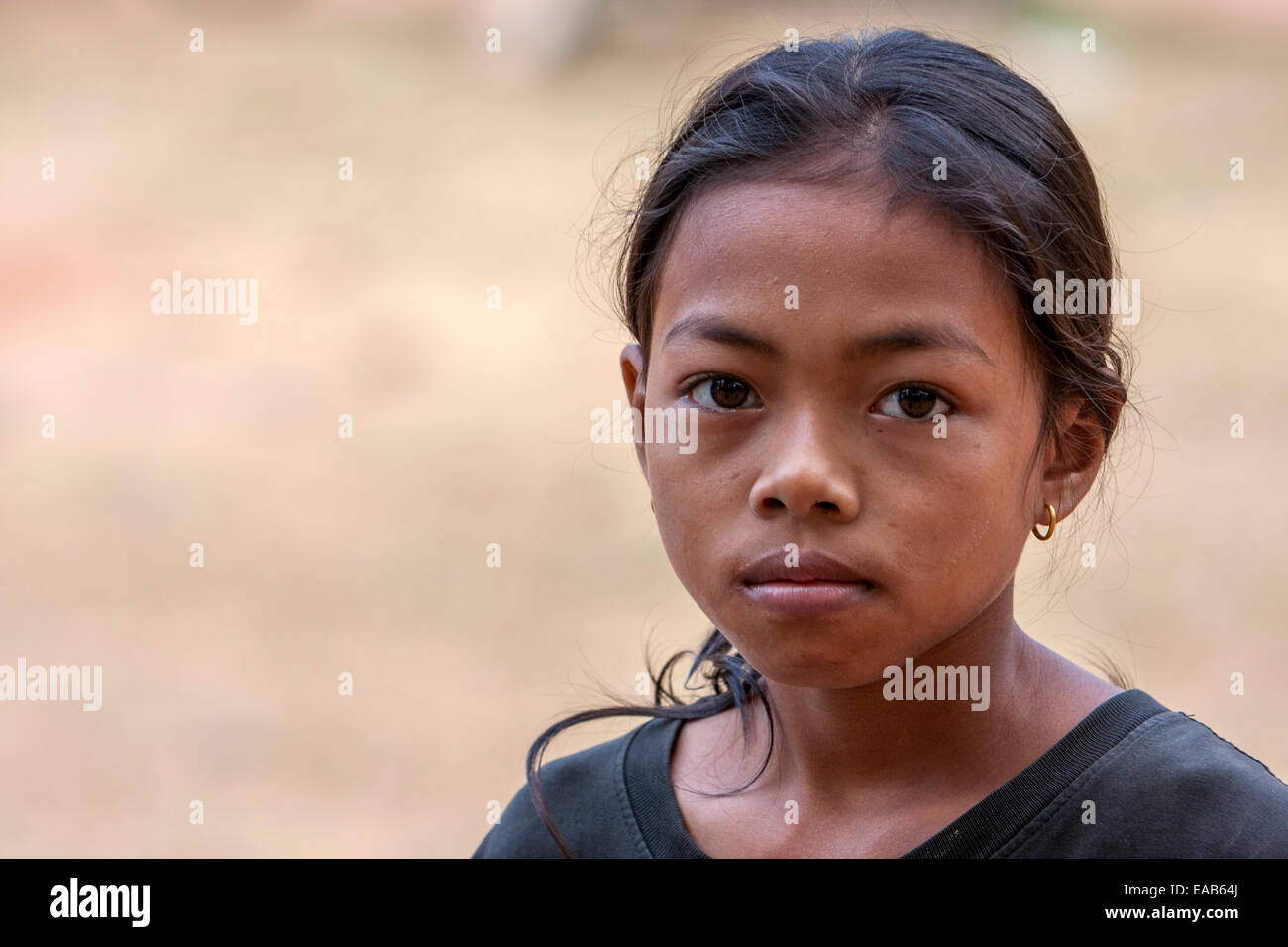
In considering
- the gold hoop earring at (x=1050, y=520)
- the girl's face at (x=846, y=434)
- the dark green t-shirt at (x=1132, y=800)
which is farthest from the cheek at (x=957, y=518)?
the dark green t-shirt at (x=1132, y=800)

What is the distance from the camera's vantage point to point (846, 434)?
130cm

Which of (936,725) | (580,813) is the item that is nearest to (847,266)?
(936,725)

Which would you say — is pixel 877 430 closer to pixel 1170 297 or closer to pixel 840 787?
pixel 840 787

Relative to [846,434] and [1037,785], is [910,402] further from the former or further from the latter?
[1037,785]

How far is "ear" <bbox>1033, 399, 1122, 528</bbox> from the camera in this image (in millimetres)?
1450

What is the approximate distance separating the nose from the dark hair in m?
0.24

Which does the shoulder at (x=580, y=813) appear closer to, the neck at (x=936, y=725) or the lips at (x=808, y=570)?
the neck at (x=936, y=725)

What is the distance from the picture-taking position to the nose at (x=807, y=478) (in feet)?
4.17

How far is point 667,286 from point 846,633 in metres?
0.41

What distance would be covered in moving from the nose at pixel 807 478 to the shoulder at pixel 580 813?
0.48 m

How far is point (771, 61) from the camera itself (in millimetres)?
1556

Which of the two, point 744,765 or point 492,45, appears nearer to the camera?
point 744,765

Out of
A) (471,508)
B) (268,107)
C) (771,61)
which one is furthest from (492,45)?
(771,61)
